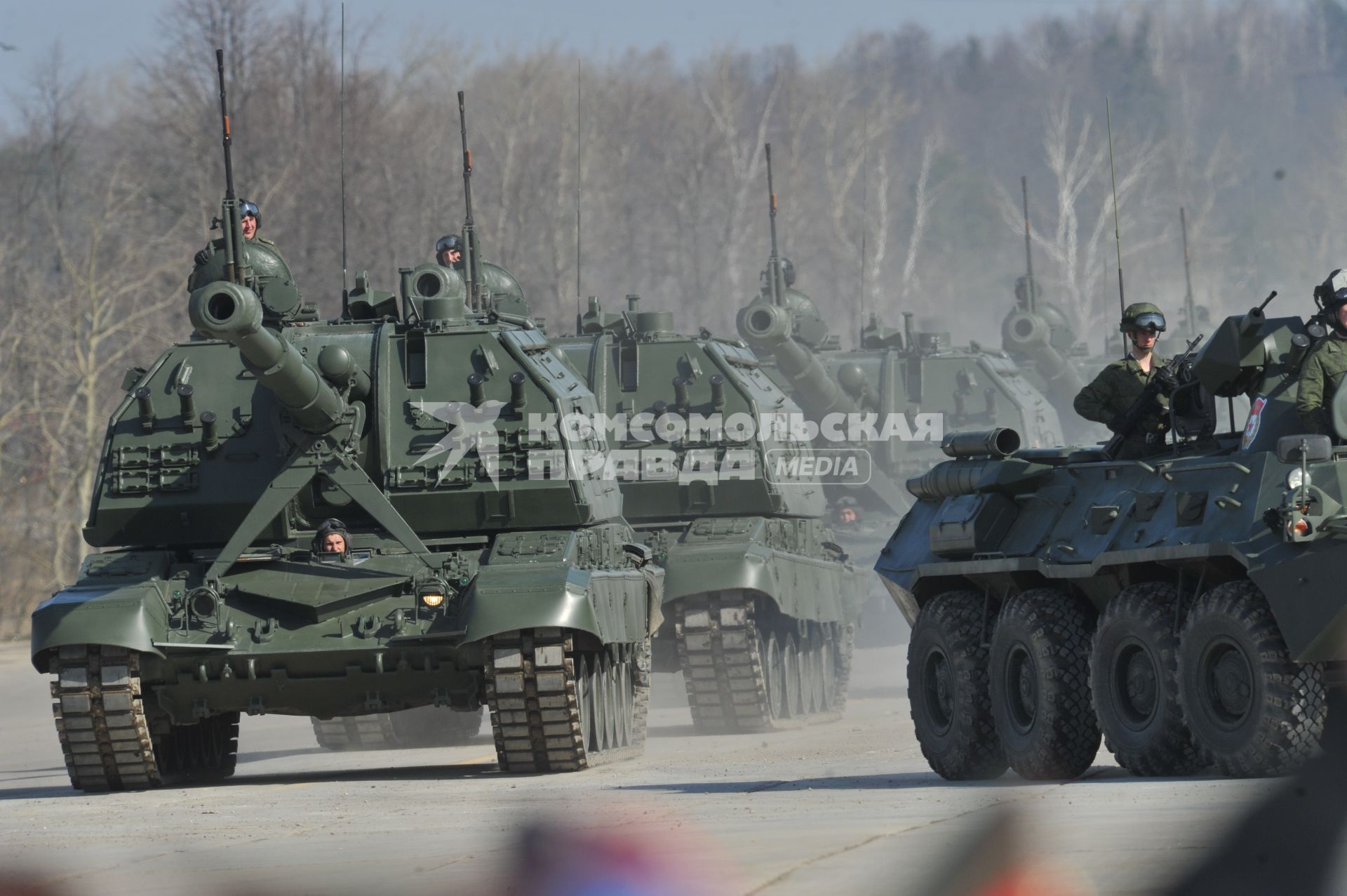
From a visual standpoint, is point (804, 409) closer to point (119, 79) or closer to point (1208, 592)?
point (1208, 592)

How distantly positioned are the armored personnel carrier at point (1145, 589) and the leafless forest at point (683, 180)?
15.9 meters

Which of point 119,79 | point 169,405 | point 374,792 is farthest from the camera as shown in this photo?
point 119,79

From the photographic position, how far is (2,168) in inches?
2729

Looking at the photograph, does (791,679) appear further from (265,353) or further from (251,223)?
(265,353)

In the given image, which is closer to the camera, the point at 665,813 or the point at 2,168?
the point at 665,813

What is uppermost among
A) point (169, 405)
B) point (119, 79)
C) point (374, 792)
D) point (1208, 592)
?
point (119, 79)

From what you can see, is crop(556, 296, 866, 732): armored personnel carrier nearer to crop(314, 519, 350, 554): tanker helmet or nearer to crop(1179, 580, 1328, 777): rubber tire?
crop(314, 519, 350, 554): tanker helmet

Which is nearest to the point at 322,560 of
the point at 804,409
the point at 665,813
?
the point at 665,813

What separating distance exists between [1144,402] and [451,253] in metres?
10.4

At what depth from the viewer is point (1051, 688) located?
41.9 ft

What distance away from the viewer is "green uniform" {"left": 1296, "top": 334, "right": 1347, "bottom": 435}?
458 inches

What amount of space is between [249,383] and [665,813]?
7209 mm

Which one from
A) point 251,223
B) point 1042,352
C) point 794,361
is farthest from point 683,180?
point 251,223

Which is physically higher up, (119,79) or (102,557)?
(119,79)
